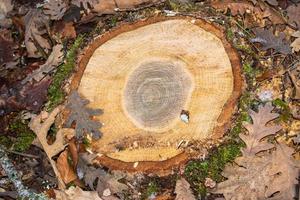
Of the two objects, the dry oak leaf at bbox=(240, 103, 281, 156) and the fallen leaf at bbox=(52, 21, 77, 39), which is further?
the fallen leaf at bbox=(52, 21, 77, 39)

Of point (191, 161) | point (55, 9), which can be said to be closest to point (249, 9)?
point (191, 161)

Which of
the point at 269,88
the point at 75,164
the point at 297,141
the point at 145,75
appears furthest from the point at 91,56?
the point at 297,141

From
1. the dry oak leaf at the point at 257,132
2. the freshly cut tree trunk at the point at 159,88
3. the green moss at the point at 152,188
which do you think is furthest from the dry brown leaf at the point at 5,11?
the dry oak leaf at the point at 257,132

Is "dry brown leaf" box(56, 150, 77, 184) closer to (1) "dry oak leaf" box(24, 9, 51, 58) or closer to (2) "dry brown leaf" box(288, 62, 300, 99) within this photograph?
(1) "dry oak leaf" box(24, 9, 51, 58)

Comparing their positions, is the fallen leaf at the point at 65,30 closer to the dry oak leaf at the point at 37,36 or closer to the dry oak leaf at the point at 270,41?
the dry oak leaf at the point at 37,36

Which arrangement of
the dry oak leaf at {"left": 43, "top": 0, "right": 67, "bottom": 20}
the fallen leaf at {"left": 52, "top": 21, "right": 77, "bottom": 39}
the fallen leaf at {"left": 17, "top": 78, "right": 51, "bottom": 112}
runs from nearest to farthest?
the fallen leaf at {"left": 17, "top": 78, "right": 51, "bottom": 112} → the fallen leaf at {"left": 52, "top": 21, "right": 77, "bottom": 39} → the dry oak leaf at {"left": 43, "top": 0, "right": 67, "bottom": 20}

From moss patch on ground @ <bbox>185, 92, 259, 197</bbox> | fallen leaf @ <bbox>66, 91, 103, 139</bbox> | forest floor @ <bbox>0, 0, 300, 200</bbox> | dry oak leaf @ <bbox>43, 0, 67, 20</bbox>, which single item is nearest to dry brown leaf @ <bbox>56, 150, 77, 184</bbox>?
forest floor @ <bbox>0, 0, 300, 200</bbox>

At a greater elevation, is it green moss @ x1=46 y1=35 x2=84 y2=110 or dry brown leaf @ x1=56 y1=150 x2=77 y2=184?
green moss @ x1=46 y1=35 x2=84 y2=110
